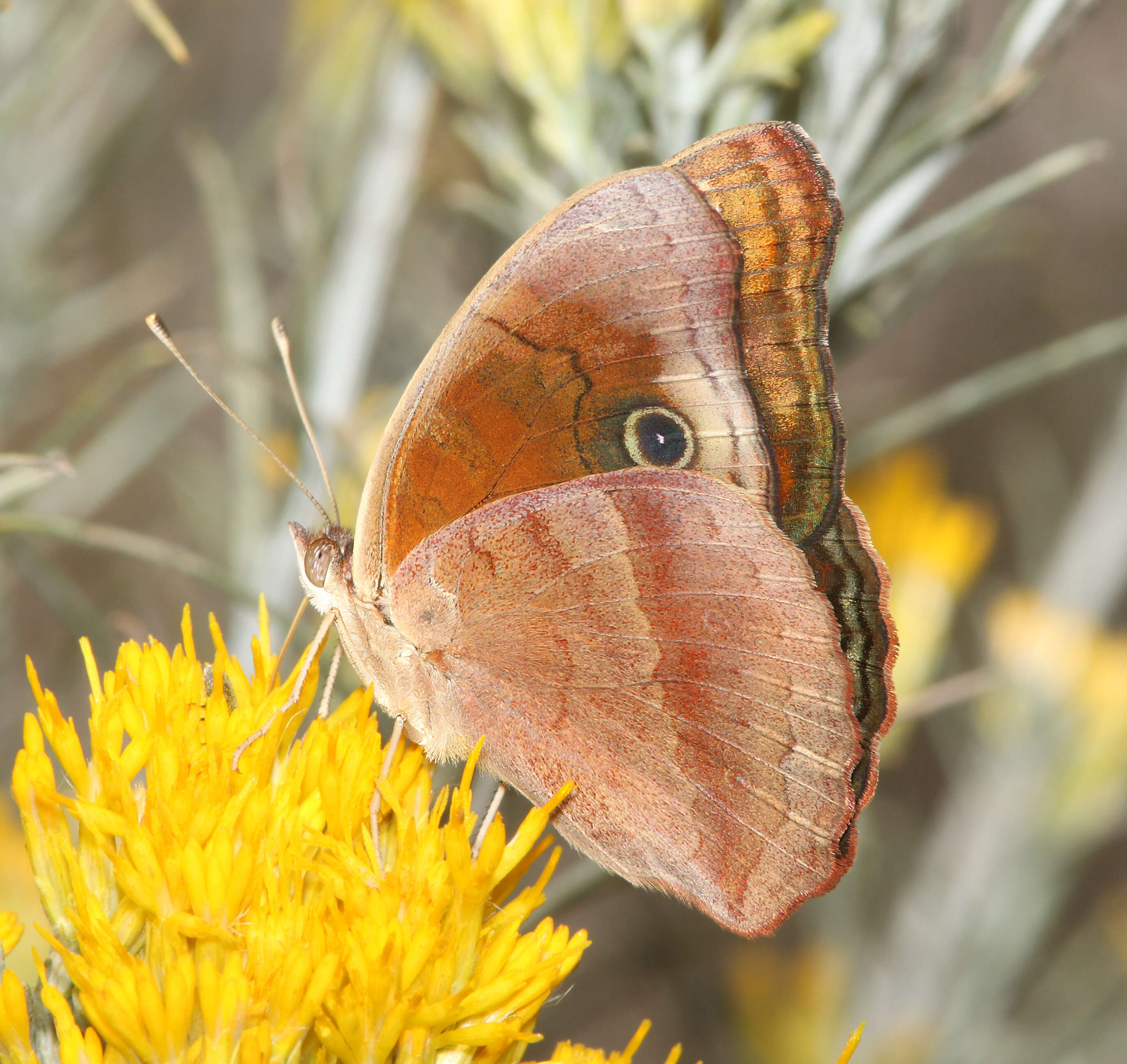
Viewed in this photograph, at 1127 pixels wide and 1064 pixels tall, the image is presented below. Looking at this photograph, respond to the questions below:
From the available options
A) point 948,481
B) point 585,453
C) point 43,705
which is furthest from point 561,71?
point 948,481

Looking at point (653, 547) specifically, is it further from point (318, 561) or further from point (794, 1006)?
point (794, 1006)

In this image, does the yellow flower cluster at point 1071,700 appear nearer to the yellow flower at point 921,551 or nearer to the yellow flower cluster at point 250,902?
the yellow flower at point 921,551

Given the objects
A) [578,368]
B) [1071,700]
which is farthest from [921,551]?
[578,368]

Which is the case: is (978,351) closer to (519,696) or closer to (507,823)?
(507,823)

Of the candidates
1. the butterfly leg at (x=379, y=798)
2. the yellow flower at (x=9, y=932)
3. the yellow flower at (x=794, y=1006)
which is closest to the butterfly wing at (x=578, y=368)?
the butterfly leg at (x=379, y=798)

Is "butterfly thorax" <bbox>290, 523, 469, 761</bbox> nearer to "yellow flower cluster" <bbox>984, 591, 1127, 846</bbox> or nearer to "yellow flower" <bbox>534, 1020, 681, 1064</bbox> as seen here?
"yellow flower" <bbox>534, 1020, 681, 1064</bbox>

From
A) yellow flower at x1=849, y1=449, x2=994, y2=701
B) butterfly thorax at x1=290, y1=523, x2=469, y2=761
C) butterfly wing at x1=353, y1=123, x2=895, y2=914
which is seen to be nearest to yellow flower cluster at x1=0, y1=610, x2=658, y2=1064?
butterfly thorax at x1=290, y1=523, x2=469, y2=761
